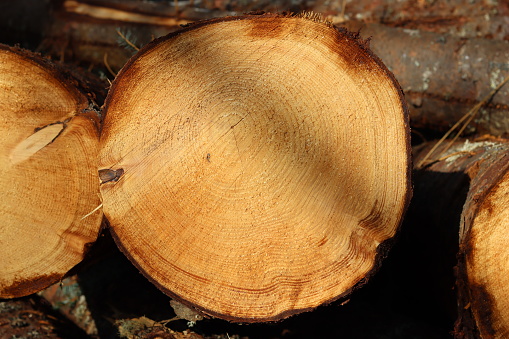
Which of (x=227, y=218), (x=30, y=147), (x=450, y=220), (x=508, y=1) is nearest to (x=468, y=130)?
(x=450, y=220)

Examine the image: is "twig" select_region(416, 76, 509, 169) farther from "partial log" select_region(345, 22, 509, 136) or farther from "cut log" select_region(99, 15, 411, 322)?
"cut log" select_region(99, 15, 411, 322)

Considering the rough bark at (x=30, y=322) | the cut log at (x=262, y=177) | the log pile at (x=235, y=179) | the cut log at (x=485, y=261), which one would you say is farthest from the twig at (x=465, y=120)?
the rough bark at (x=30, y=322)

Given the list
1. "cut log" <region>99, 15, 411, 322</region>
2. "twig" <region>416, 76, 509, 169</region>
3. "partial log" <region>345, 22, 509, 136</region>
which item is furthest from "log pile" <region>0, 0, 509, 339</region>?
"partial log" <region>345, 22, 509, 136</region>

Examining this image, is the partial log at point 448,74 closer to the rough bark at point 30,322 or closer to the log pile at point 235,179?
the log pile at point 235,179

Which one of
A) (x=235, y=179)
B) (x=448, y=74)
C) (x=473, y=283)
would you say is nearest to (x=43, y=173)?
(x=235, y=179)

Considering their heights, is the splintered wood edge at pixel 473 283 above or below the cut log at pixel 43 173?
above

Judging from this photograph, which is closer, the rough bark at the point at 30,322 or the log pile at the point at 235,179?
the log pile at the point at 235,179
